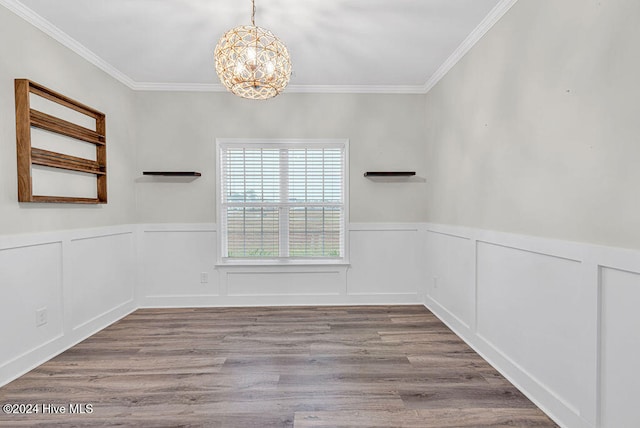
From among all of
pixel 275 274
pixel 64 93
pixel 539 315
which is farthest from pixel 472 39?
pixel 64 93

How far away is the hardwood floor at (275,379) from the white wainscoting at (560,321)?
19 cm

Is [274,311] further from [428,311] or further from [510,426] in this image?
[510,426]

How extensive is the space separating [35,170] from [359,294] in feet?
10.9

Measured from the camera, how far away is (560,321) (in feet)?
6.10

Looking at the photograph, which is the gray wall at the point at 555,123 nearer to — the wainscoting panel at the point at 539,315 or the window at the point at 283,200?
the wainscoting panel at the point at 539,315

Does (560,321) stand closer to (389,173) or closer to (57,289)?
(389,173)

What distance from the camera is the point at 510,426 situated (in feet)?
6.08

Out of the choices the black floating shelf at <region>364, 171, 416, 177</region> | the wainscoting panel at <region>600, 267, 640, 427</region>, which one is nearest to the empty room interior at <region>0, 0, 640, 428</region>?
the wainscoting panel at <region>600, 267, 640, 427</region>

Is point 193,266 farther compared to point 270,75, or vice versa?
point 193,266

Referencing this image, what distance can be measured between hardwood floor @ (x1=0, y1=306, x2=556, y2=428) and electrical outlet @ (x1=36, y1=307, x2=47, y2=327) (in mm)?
323

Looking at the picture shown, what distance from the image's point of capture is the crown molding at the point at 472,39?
2.38 metres

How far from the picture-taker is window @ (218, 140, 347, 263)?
4000 millimetres

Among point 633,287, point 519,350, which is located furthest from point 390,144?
point 633,287

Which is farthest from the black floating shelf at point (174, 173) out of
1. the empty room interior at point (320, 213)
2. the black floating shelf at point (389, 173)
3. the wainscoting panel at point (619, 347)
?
the wainscoting panel at point (619, 347)
